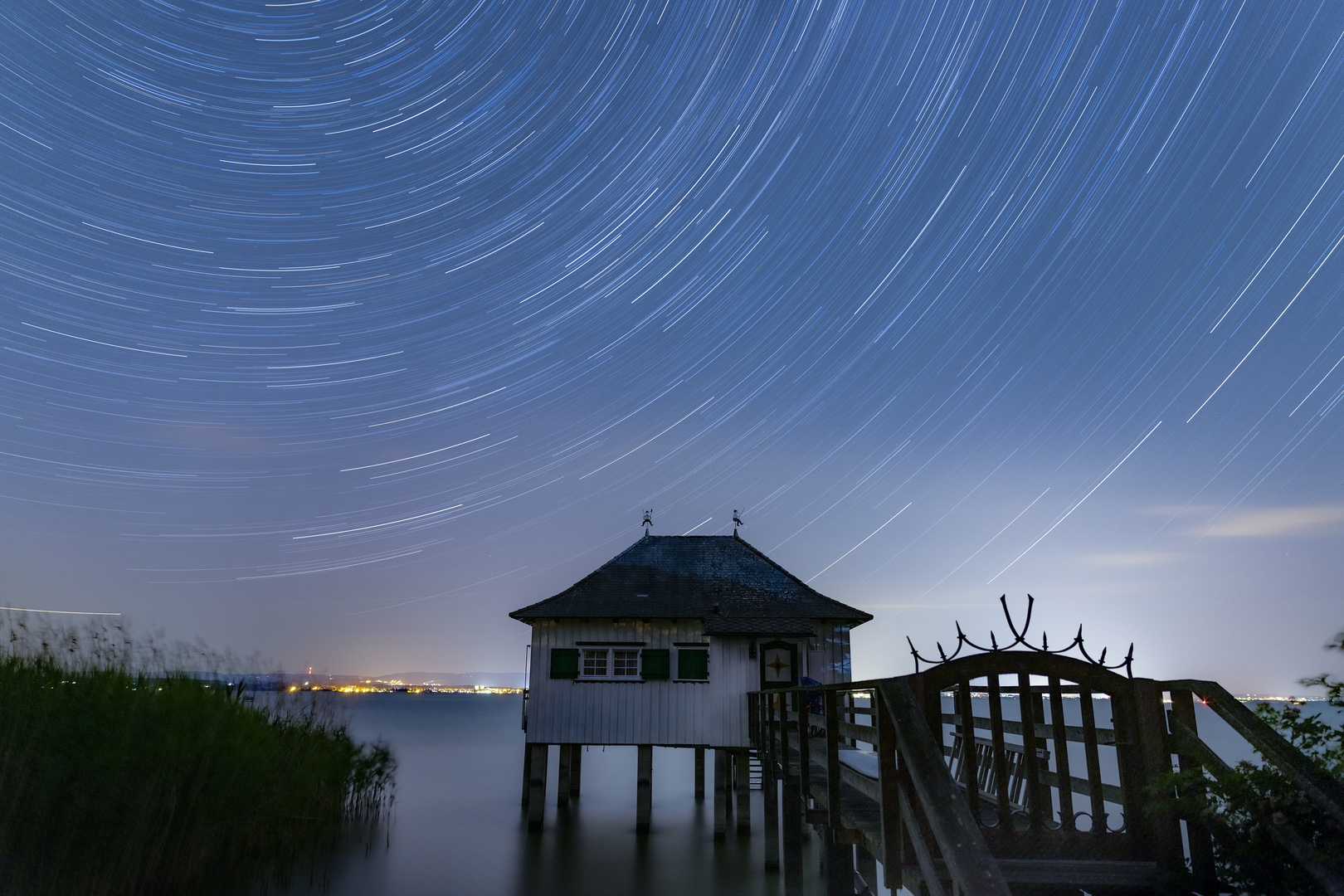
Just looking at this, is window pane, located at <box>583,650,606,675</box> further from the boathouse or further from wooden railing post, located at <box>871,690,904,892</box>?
wooden railing post, located at <box>871,690,904,892</box>

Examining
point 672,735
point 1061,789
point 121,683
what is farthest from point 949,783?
point 672,735

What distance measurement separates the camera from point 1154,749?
5461 millimetres

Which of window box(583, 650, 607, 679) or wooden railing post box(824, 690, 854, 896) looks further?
window box(583, 650, 607, 679)

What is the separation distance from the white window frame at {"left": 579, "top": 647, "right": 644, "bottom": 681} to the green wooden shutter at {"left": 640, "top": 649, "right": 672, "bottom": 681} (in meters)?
0.07

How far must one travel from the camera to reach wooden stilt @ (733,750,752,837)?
19.4m

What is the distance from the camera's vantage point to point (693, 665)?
19219mm

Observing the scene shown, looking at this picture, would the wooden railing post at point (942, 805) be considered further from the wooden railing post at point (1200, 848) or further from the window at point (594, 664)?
the window at point (594, 664)

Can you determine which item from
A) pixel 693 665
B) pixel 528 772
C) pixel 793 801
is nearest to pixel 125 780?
pixel 793 801

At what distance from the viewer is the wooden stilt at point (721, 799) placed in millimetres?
20797

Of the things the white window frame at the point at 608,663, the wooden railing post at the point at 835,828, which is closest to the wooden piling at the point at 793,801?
the wooden railing post at the point at 835,828

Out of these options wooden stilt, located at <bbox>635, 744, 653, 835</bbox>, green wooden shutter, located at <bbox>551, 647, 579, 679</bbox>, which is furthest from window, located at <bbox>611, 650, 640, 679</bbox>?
wooden stilt, located at <bbox>635, 744, 653, 835</bbox>

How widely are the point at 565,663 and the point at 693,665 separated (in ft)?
9.10

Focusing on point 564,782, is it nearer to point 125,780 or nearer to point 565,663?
point 565,663

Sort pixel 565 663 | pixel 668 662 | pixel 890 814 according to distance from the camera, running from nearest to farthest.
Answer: pixel 890 814 < pixel 668 662 < pixel 565 663
